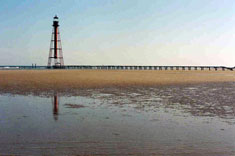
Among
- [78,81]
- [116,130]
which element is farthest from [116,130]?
[78,81]

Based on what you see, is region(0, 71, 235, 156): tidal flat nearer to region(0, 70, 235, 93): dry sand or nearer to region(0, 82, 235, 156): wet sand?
region(0, 82, 235, 156): wet sand

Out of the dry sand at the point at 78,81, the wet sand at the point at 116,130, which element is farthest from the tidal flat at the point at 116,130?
the dry sand at the point at 78,81

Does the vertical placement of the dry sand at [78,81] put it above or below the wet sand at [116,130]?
above

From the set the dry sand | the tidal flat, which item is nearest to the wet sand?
the tidal flat

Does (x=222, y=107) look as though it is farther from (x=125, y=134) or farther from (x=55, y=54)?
(x=55, y=54)

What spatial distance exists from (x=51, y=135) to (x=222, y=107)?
732 centimetres

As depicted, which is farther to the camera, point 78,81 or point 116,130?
point 78,81

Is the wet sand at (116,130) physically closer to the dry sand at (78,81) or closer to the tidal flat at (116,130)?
the tidal flat at (116,130)

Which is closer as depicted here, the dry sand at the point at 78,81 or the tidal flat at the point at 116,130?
the tidal flat at the point at 116,130

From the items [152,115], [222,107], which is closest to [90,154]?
[152,115]

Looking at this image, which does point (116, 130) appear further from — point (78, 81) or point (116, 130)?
point (78, 81)

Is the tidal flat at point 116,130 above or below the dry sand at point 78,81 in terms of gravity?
below

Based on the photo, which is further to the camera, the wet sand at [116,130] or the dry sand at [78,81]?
the dry sand at [78,81]

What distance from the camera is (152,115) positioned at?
9.23m
